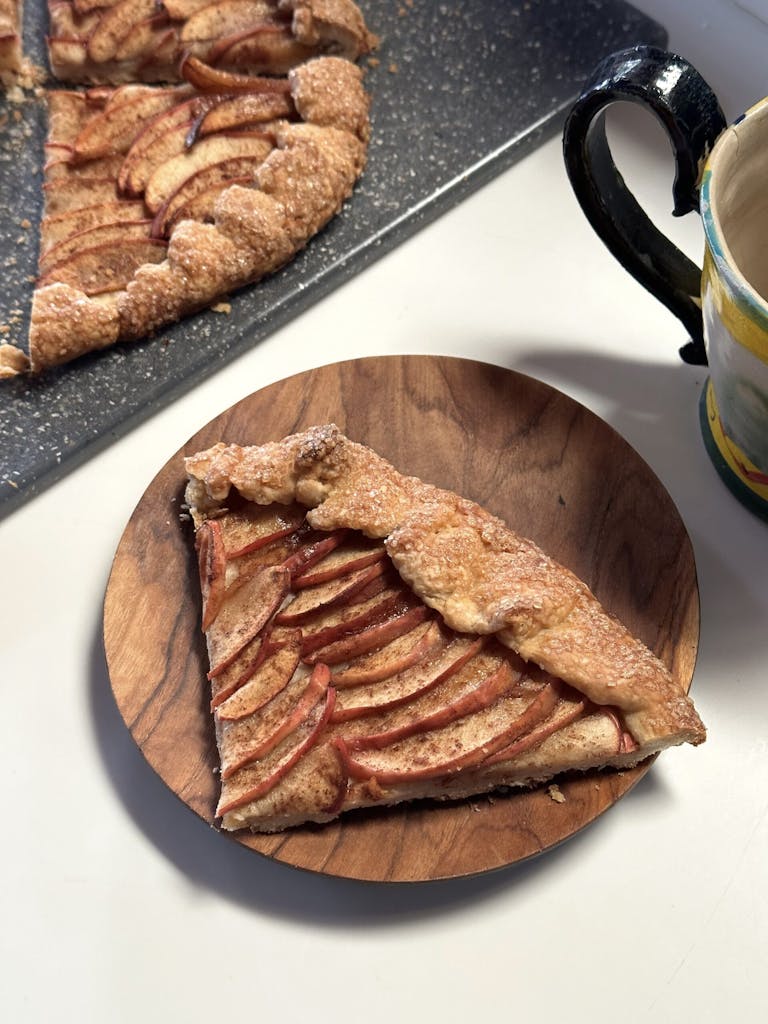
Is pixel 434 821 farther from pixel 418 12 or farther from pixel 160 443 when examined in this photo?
pixel 418 12

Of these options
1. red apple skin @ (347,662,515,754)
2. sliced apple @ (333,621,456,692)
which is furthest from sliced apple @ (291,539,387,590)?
red apple skin @ (347,662,515,754)

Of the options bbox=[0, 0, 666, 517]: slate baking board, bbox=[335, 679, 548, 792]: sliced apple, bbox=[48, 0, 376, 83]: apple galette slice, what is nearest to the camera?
bbox=[335, 679, 548, 792]: sliced apple

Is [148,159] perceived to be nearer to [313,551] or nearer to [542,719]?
[313,551]

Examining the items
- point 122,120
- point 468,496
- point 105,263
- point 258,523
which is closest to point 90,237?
point 105,263

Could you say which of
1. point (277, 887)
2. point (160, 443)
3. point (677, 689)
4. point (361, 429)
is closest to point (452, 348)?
point (361, 429)

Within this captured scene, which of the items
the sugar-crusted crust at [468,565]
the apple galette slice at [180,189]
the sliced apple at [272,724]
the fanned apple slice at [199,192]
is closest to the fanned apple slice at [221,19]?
the apple galette slice at [180,189]

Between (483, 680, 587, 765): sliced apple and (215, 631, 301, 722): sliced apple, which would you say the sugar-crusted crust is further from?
(215, 631, 301, 722): sliced apple
